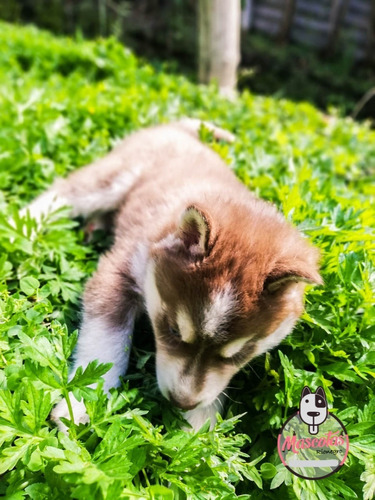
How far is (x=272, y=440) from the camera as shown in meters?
2.67

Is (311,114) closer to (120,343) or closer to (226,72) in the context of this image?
(226,72)

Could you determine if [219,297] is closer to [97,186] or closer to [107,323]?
[107,323]

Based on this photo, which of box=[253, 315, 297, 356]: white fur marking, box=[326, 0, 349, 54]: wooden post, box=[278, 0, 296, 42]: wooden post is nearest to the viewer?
box=[253, 315, 297, 356]: white fur marking

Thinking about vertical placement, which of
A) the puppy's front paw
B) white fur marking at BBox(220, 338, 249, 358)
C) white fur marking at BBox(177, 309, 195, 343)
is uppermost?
white fur marking at BBox(177, 309, 195, 343)

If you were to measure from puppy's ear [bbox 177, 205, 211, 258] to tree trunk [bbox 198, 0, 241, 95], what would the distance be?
675cm

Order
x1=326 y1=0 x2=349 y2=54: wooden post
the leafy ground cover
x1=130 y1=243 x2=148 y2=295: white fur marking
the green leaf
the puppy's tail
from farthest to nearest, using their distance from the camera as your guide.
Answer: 1. x1=326 y1=0 x2=349 y2=54: wooden post
2. the puppy's tail
3. x1=130 y1=243 x2=148 y2=295: white fur marking
4. the green leaf
5. the leafy ground cover

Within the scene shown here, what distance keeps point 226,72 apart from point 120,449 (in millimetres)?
8228

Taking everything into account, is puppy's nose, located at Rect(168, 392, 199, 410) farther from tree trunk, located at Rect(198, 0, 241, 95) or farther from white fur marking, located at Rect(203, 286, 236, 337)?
tree trunk, located at Rect(198, 0, 241, 95)

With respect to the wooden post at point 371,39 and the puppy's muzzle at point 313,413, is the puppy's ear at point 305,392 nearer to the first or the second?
the puppy's muzzle at point 313,413

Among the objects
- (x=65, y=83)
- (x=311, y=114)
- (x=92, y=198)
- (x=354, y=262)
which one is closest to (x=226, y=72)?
(x=311, y=114)

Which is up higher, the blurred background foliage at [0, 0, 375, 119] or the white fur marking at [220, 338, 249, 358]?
the white fur marking at [220, 338, 249, 358]

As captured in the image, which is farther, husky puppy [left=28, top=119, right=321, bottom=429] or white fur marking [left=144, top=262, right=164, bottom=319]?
white fur marking [left=144, top=262, right=164, bottom=319]

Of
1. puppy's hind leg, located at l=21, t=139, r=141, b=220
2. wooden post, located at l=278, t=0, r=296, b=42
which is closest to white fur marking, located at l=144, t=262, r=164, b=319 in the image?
puppy's hind leg, located at l=21, t=139, r=141, b=220

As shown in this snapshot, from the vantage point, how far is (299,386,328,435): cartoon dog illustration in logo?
2545mm
